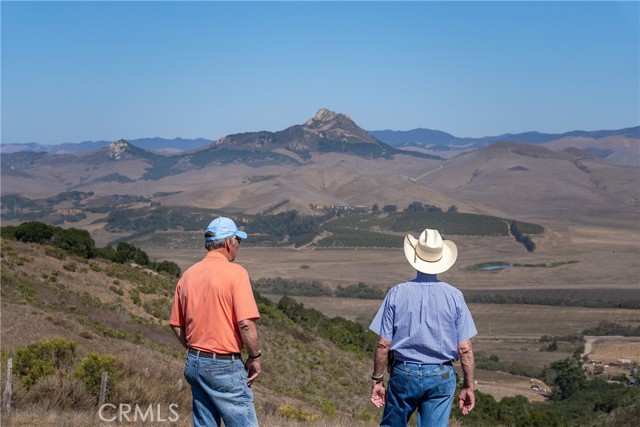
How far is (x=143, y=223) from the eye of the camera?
567 ft

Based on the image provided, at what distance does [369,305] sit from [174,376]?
6674cm

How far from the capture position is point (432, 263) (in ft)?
18.9

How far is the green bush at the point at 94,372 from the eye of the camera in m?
9.34

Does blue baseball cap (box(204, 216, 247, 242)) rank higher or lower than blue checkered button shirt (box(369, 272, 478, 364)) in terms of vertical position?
higher

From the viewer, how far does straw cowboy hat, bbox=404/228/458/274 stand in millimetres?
5746

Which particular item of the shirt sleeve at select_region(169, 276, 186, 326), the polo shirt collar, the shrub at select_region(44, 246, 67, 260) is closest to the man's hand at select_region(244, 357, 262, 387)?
the shirt sleeve at select_region(169, 276, 186, 326)

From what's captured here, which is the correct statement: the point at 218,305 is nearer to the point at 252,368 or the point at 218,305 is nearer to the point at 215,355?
the point at 215,355

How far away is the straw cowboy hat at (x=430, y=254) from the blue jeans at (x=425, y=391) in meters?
0.74

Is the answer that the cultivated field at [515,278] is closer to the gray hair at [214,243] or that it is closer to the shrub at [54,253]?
the shrub at [54,253]

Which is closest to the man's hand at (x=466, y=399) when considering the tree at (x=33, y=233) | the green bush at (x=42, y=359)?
the green bush at (x=42, y=359)

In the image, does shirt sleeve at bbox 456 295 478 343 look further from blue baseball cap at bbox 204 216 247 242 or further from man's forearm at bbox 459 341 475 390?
blue baseball cap at bbox 204 216 247 242

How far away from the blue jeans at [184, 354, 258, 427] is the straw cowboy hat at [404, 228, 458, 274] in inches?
61.1

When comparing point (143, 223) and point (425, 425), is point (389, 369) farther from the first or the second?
point (143, 223)

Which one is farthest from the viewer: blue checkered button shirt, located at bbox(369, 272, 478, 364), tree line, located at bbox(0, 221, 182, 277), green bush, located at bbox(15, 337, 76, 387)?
tree line, located at bbox(0, 221, 182, 277)
